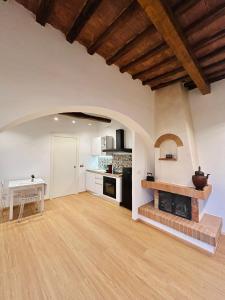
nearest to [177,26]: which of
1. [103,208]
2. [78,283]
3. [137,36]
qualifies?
[137,36]

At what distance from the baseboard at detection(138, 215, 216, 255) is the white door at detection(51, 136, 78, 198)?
2871mm

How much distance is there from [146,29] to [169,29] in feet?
1.50

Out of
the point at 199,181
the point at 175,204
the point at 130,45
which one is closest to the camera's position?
the point at 130,45

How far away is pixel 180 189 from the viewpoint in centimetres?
266

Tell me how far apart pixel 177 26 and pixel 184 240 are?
10.3 feet

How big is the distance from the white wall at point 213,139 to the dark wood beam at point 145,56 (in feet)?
5.08

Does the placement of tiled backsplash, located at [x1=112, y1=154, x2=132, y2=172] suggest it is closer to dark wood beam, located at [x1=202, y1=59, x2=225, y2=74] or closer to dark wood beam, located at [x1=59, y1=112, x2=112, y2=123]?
dark wood beam, located at [x1=59, y1=112, x2=112, y2=123]

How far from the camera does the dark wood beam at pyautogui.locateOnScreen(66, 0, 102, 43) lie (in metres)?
1.54

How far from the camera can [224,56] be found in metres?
2.12

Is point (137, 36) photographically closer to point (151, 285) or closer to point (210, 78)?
point (210, 78)

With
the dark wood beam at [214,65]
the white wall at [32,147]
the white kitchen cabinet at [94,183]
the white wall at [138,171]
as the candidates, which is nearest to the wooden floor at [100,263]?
the white wall at [138,171]

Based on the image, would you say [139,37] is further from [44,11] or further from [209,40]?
[44,11]

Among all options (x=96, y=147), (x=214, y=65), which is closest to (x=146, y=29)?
(x=214, y=65)

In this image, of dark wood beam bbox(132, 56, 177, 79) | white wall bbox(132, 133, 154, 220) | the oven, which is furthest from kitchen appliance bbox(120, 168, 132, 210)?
dark wood beam bbox(132, 56, 177, 79)
